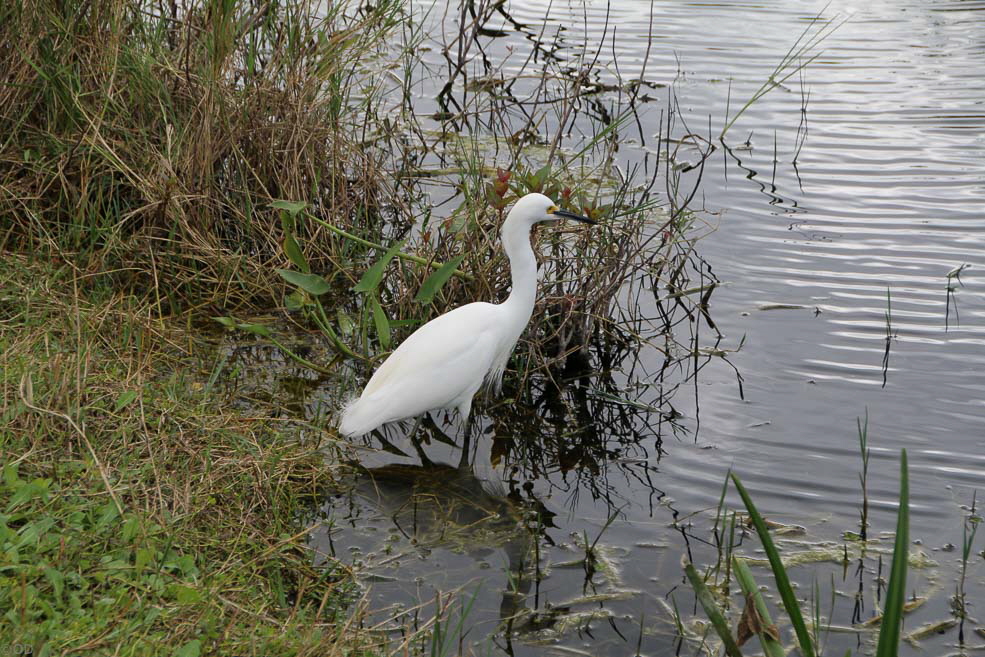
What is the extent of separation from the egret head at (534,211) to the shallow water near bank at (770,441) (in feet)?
2.85

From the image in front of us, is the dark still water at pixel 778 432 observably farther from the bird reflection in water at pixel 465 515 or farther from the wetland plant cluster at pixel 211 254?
the wetland plant cluster at pixel 211 254

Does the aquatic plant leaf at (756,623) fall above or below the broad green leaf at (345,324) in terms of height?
above

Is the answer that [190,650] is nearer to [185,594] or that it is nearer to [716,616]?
[185,594]

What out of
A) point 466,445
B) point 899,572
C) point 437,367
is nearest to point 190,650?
point 899,572

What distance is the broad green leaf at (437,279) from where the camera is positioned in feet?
12.5

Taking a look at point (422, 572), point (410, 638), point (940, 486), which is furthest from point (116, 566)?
point (940, 486)

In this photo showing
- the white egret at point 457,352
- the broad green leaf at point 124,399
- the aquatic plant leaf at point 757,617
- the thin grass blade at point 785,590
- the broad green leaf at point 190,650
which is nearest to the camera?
the thin grass blade at point 785,590

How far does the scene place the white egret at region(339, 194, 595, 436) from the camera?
363 cm

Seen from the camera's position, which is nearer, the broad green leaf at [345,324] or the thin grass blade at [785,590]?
the thin grass blade at [785,590]

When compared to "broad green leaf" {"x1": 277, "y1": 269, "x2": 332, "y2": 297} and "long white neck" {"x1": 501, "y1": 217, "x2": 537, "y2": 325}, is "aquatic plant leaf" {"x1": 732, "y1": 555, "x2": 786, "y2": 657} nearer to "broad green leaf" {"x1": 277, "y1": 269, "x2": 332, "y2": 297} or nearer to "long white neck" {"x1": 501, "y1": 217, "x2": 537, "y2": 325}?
"long white neck" {"x1": 501, "y1": 217, "x2": 537, "y2": 325}

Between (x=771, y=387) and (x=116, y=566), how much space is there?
2.84 metres

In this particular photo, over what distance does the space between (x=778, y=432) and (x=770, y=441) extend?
84 mm

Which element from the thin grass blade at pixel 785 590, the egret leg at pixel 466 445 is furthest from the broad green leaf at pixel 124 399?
the thin grass blade at pixel 785 590

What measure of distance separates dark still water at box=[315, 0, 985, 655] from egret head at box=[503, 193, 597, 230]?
89 cm
